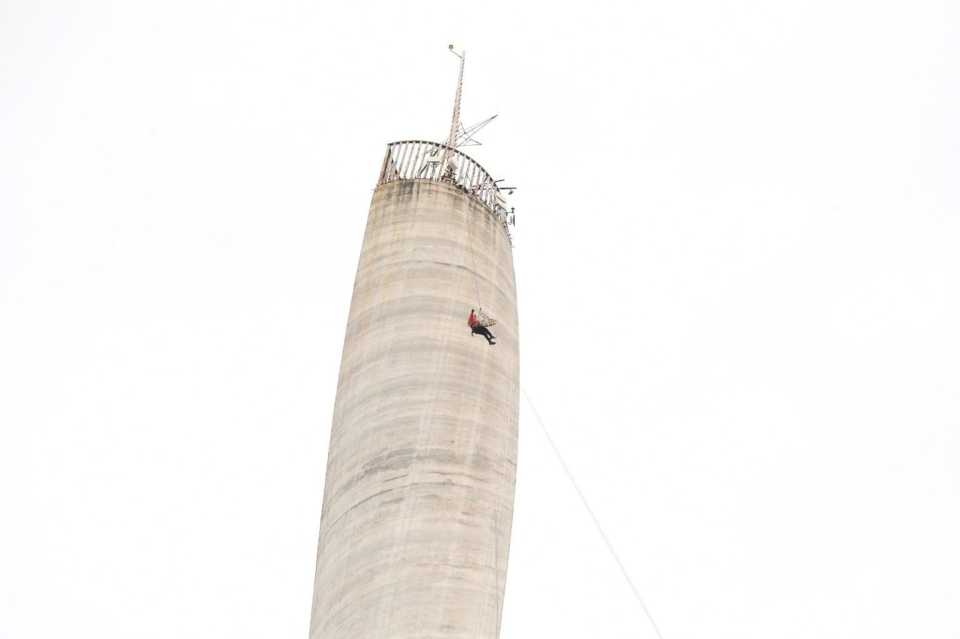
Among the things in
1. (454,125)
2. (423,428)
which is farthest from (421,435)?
(454,125)

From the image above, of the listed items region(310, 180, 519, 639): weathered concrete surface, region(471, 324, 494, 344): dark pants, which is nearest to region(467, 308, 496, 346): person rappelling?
region(471, 324, 494, 344): dark pants

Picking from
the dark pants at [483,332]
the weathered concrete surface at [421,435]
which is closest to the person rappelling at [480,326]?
the dark pants at [483,332]

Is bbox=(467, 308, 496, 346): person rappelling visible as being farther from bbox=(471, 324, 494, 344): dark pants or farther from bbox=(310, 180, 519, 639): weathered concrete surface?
bbox=(310, 180, 519, 639): weathered concrete surface

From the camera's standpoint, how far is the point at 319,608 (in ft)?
123

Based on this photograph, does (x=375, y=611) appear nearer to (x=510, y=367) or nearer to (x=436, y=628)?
(x=436, y=628)

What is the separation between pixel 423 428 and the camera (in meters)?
38.5

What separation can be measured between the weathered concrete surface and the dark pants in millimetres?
235

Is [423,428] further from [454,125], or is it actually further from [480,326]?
[454,125]

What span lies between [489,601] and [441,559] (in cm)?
208

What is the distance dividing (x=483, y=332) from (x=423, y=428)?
14.9 feet

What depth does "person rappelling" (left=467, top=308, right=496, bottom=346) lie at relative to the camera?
40.8 meters

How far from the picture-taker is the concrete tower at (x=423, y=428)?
36.2 metres

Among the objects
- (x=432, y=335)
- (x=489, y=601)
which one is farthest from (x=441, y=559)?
(x=432, y=335)

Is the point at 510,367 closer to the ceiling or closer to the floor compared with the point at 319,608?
closer to the ceiling
